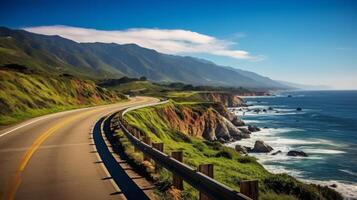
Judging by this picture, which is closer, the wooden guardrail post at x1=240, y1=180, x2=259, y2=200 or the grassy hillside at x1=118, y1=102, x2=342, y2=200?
the wooden guardrail post at x1=240, y1=180, x2=259, y2=200

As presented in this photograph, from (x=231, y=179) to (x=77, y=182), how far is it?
41.7 feet

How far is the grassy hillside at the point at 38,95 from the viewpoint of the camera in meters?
37.8

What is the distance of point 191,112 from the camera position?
70.4 metres

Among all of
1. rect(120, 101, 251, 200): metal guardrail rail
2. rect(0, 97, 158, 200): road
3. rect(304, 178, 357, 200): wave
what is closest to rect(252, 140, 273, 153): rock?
rect(304, 178, 357, 200): wave

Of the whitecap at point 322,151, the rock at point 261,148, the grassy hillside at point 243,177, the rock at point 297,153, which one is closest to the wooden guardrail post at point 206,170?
the grassy hillside at point 243,177

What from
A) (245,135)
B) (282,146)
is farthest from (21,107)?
(245,135)

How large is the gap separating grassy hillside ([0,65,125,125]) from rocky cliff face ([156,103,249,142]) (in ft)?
53.2

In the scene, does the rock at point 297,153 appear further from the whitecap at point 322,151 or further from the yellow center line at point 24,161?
the yellow center line at point 24,161

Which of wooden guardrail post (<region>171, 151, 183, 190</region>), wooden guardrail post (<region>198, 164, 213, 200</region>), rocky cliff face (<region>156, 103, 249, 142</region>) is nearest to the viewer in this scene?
wooden guardrail post (<region>198, 164, 213, 200</region>)

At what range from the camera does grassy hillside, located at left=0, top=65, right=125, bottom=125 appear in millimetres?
37772

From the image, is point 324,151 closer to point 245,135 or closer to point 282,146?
point 282,146

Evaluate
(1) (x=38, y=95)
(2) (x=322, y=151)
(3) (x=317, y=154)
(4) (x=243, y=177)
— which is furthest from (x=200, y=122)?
(4) (x=243, y=177)

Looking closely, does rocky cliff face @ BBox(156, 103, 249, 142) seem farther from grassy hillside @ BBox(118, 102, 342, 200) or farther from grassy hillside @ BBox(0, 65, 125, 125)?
grassy hillside @ BBox(118, 102, 342, 200)

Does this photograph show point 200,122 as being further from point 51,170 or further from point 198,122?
point 51,170
